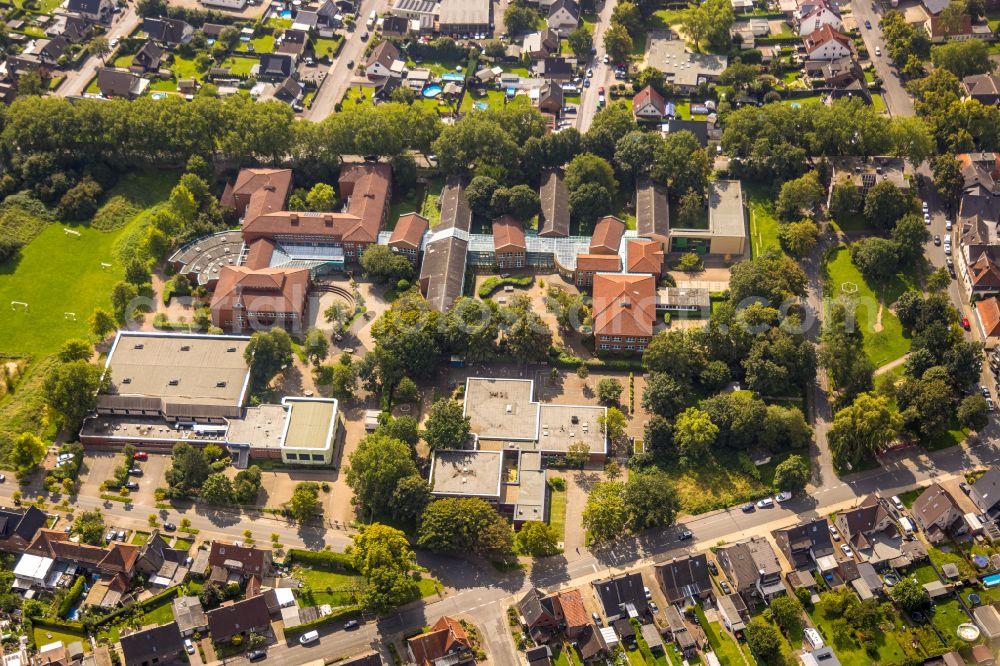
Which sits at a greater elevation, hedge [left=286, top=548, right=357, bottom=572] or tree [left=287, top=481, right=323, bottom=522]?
tree [left=287, top=481, right=323, bottom=522]

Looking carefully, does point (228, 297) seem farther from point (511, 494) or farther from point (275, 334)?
point (511, 494)

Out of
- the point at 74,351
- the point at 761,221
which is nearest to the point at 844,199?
the point at 761,221

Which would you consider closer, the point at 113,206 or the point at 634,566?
the point at 634,566

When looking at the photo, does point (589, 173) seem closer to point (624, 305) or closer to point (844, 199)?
point (624, 305)

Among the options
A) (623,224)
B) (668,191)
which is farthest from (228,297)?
(668,191)

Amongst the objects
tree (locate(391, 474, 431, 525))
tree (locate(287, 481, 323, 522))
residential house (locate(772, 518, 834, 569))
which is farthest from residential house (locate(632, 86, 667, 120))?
tree (locate(287, 481, 323, 522))

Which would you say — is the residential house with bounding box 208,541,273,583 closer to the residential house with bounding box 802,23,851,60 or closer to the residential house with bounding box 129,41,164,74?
the residential house with bounding box 129,41,164,74
